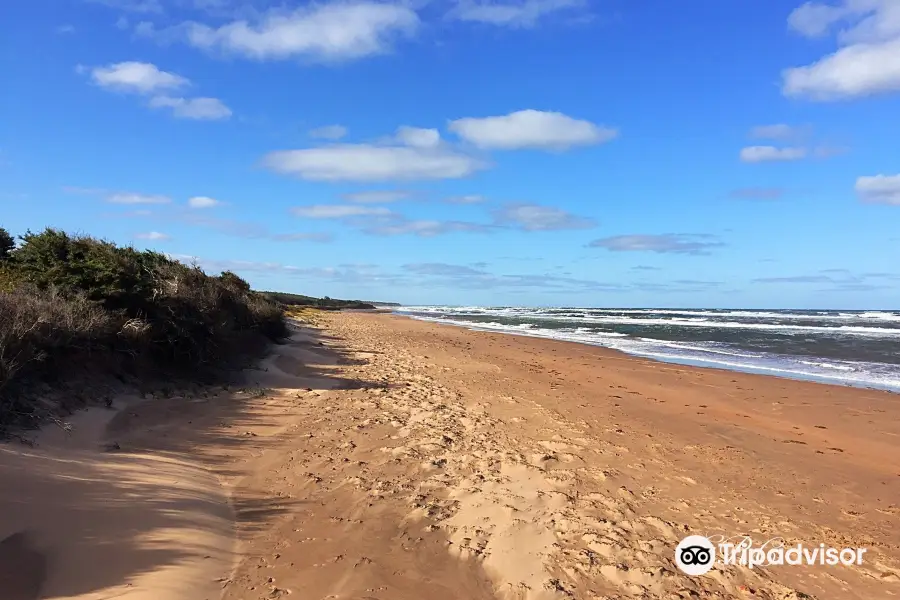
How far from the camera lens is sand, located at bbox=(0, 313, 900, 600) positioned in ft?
12.3

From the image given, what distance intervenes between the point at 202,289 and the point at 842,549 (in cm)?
1181

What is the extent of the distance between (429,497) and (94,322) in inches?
234

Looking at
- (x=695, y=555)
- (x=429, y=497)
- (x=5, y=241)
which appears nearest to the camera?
(x=695, y=555)

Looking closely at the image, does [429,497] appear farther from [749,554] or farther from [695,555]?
[749,554]

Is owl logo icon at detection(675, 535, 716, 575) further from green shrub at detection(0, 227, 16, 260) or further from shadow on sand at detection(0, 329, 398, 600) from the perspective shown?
green shrub at detection(0, 227, 16, 260)

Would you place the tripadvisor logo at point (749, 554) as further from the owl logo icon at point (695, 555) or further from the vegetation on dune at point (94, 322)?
the vegetation on dune at point (94, 322)

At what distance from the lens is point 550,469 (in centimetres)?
631

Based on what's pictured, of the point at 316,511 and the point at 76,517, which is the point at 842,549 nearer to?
the point at 316,511

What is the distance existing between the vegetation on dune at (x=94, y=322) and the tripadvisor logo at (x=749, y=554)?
667 centimetres

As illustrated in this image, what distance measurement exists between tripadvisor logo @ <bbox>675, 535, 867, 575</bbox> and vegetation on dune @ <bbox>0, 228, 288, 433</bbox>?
6670 millimetres

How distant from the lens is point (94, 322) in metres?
7.71

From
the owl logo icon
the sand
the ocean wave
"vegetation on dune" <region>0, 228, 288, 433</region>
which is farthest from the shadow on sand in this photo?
the ocean wave

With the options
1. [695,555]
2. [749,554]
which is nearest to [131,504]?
[695,555]

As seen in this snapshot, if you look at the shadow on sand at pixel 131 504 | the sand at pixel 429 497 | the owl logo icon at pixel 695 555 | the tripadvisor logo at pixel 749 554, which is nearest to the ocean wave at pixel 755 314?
the sand at pixel 429 497
